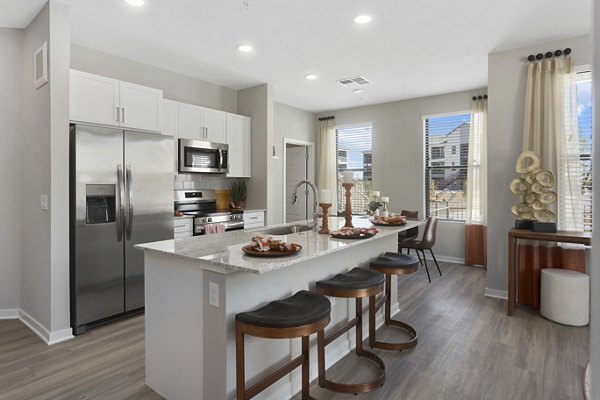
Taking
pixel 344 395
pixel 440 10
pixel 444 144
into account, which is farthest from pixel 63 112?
pixel 444 144

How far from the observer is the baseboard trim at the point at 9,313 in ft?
11.5

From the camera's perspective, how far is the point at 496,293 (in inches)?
159

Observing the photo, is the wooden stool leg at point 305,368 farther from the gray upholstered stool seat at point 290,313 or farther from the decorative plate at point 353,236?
the decorative plate at point 353,236

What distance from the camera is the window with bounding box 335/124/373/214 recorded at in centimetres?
683

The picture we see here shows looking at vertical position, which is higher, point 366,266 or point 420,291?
point 366,266

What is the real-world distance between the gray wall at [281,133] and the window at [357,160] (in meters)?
0.81

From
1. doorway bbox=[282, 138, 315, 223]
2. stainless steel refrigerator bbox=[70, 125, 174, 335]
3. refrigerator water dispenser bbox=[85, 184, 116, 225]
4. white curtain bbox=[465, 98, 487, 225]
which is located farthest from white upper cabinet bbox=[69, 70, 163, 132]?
white curtain bbox=[465, 98, 487, 225]

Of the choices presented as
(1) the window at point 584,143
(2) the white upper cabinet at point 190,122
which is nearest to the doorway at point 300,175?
(2) the white upper cabinet at point 190,122

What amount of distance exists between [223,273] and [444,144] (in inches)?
205

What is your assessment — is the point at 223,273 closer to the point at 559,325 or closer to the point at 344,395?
the point at 344,395

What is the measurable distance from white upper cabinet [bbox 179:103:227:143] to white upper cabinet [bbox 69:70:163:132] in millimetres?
554

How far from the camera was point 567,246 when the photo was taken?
3631 mm

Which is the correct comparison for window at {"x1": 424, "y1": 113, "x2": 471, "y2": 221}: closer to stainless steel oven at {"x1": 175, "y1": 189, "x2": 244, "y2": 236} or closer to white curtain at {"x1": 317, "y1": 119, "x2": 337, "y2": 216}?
white curtain at {"x1": 317, "y1": 119, "x2": 337, "y2": 216}

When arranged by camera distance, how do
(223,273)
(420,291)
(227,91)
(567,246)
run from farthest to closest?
(227,91), (420,291), (567,246), (223,273)
